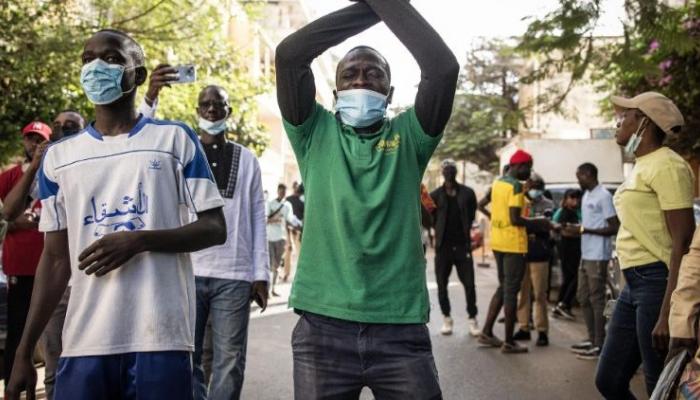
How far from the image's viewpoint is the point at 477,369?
7.64 meters

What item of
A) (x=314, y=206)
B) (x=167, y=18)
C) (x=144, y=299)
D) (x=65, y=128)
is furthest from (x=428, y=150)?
(x=167, y=18)

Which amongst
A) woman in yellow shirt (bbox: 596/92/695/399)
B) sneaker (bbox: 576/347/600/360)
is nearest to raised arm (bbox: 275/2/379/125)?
woman in yellow shirt (bbox: 596/92/695/399)

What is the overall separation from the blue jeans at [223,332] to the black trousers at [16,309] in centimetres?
156

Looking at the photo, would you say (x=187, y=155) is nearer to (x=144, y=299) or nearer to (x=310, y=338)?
(x=144, y=299)

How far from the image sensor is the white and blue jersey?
2.77 meters

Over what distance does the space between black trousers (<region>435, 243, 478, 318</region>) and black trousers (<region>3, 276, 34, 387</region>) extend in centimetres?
528

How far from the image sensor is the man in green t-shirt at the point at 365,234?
2.87 meters

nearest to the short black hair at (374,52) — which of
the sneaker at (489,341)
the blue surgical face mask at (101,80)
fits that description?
the blue surgical face mask at (101,80)

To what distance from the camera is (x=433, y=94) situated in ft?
9.53

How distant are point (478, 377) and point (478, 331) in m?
2.35

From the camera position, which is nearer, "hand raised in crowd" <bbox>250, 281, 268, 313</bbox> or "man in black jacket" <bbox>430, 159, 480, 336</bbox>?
"hand raised in crowd" <bbox>250, 281, 268, 313</bbox>

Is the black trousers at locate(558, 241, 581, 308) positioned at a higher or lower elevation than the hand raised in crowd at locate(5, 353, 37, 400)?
lower

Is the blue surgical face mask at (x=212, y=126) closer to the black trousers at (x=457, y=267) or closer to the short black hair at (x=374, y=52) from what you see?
the short black hair at (x=374, y=52)

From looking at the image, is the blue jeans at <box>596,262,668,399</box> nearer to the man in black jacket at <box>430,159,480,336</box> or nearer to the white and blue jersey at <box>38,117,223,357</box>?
the white and blue jersey at <box>38,117,223,357</box>
